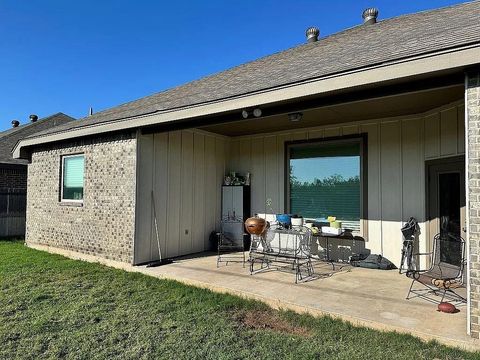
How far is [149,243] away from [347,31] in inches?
272

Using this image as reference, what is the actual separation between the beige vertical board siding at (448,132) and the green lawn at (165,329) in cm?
326

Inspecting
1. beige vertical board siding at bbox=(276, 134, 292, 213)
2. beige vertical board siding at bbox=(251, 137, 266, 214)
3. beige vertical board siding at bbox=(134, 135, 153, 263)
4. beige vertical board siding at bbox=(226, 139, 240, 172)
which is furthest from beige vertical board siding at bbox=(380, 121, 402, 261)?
beige vertical board siding at bbox=(134, 135, 153, 263)

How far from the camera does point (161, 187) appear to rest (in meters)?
6.67

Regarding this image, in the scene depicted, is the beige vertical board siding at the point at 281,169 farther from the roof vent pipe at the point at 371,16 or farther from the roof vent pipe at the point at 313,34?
the roof vent pipe at the point at 371,16

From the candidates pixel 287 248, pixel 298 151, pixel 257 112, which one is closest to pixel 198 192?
pixel 298 151

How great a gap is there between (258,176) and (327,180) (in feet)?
5.66

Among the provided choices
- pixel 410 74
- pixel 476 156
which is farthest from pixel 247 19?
pixel 476 156

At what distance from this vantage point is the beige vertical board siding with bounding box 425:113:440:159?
5449 millimetres

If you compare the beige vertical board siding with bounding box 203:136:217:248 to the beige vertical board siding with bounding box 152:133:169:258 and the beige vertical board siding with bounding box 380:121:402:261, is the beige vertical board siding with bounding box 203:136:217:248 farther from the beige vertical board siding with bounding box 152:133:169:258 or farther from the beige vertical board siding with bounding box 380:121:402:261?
the beige vertical board siding with bounding box 380:121:402:261

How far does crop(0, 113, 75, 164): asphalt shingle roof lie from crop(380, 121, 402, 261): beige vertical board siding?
10.8 meters

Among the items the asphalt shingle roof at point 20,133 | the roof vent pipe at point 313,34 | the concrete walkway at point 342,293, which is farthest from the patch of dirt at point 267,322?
the asphalt shingle roof at point 20,133

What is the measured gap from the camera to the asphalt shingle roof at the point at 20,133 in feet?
39.8

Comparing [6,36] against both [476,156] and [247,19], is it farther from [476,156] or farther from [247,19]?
[476,156]

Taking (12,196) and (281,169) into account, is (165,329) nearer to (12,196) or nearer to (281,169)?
(281,169)
